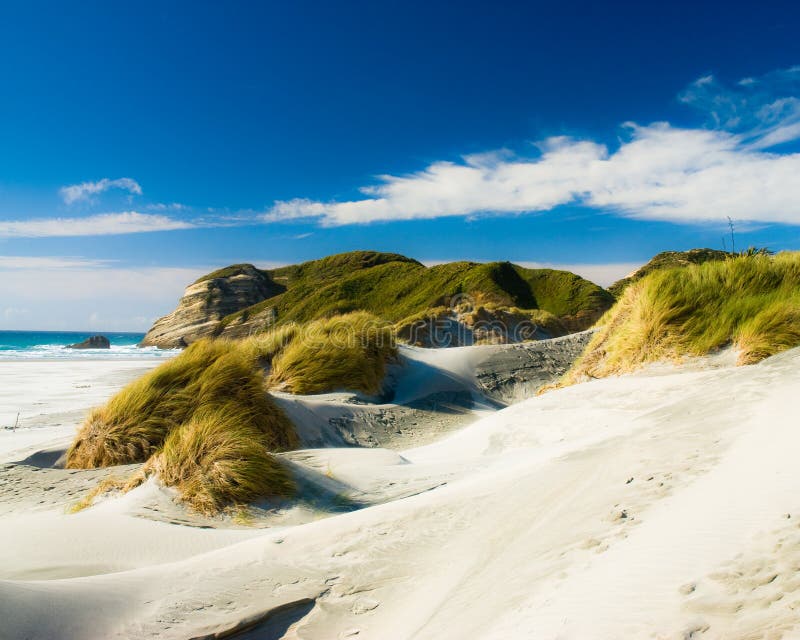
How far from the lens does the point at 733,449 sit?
2344 millimetres

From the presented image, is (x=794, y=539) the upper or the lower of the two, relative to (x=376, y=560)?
Answer: upper

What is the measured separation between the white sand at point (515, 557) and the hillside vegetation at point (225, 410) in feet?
1.95

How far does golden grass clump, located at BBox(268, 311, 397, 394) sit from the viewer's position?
28.7 ft

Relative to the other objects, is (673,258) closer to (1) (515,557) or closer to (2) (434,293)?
(2) (434,293)

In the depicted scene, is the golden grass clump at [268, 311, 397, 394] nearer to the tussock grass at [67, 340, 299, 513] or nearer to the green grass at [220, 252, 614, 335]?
the tussock grass at [67, 340, 299, 513]

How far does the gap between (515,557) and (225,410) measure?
13.9 ft

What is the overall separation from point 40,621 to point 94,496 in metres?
2.56

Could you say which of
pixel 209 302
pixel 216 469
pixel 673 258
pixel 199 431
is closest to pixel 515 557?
pixel 216 469

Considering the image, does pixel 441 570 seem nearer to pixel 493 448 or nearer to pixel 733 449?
pixel 733 449

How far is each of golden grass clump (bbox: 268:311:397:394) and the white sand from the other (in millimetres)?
5350

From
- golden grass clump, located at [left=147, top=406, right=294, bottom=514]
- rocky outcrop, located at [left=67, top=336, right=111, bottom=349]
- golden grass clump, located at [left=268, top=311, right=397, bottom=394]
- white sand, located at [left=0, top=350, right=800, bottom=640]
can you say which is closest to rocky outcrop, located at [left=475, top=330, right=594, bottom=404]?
golden grass clump, located at [left=268, top=311, right=397, bottom=394]

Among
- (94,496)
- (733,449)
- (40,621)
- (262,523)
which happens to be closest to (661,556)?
(733,449)

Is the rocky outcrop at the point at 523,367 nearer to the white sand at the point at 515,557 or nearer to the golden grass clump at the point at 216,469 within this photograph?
the golden grass clump at the point at 216,469

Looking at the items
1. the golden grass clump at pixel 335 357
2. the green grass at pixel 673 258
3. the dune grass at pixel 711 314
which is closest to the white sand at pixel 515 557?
the dune grass at pixel 711 314
